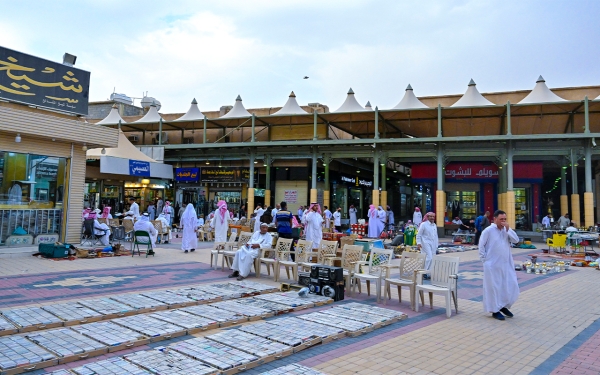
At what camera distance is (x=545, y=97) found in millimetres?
→ 22609

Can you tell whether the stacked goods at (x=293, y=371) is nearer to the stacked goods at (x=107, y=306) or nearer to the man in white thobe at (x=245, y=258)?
the stacked goods at (x=107, y=306)

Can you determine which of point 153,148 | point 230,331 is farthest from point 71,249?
point 153,148

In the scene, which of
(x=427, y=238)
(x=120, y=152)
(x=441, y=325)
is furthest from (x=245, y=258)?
(x=120, y=152)

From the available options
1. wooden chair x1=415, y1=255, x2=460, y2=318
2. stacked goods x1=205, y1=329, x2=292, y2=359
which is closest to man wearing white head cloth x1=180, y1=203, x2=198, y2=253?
wooden chair x1=415, y1=255, x2=460, y2=318

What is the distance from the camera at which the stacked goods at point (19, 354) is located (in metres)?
4.02

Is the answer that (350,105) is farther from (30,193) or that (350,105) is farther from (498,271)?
(498,271)

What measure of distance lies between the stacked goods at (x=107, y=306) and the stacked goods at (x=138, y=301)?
0.10 meters

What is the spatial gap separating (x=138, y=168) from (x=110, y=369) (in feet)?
70.7

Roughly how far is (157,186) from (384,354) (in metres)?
28.1

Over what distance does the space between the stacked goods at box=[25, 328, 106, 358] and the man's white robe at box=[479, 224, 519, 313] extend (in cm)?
537

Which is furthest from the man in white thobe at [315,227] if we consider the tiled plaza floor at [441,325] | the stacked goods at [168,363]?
the stacked goods at [168,363]

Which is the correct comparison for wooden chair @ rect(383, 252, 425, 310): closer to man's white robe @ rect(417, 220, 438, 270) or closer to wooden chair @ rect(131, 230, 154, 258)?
man's white robe @ rect(417, 220, 438, 270)

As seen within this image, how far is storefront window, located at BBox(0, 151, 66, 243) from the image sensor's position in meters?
13.0

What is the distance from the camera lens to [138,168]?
24094mm
